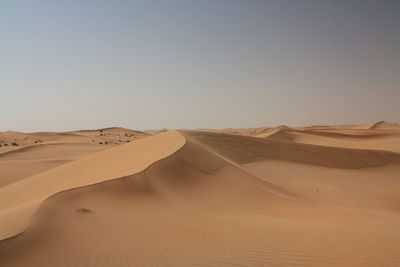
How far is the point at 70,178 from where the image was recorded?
1223cm

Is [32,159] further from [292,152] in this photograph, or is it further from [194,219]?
[194,219]

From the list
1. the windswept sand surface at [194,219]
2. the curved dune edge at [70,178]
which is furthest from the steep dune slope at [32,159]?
the windswept sand surface at [194,219]

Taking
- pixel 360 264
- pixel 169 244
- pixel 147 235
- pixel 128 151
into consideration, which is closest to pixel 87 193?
pixel 147 235

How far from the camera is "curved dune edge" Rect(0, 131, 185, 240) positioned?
566cm

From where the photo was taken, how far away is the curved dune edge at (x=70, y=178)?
18.6 feet

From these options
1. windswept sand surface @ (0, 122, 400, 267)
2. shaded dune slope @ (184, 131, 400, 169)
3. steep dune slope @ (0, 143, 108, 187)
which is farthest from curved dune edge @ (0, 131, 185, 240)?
steep dune slope @ (0, 143, 108, 187)

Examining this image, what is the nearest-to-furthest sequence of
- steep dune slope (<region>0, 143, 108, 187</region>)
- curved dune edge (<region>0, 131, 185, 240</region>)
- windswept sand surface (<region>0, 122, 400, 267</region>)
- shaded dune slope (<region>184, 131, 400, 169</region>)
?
windswept sand surface (<region>0, 122, 400, 267</region>) → curved dune edge (<region>0, 131, 185, 240</region>) → steep dune slope (<region>0, 143, 108, 187</region>) → shaded dune slope (<region>184, 131, 400, 169</region>)

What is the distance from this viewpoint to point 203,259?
4.73 meters

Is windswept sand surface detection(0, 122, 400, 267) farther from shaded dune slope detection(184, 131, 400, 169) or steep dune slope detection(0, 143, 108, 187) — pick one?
steep dune slope detection(0, 143, 108, 187)

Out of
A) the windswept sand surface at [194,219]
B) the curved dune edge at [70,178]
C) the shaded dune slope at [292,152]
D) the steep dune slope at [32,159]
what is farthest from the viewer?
the shaded dune slope at [292,152]

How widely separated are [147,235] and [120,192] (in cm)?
285

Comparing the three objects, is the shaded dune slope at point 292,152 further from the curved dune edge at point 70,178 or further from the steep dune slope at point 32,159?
the steep dune slope at point 32,159

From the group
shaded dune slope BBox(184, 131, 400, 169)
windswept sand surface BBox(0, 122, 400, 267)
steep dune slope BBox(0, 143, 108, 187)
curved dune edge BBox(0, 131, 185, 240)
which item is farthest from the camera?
shaded dune slope BBox(184, 131, 400, 169)

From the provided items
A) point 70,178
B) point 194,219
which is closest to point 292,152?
point 70,178
